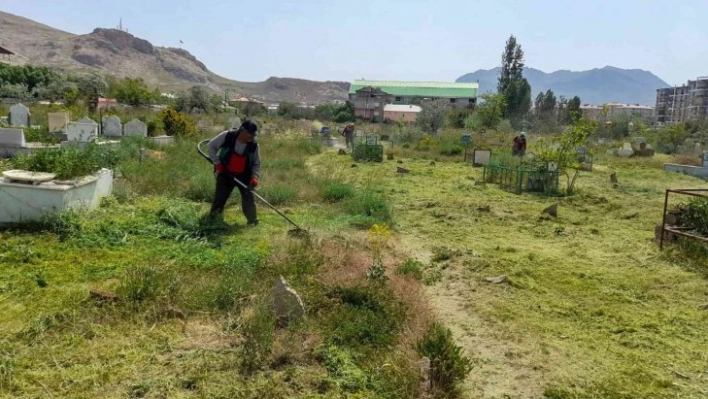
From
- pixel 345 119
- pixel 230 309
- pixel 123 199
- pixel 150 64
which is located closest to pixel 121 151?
pixel 123 199

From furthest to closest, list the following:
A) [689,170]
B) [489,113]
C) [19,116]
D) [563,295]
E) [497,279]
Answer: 1. [489,113]
2. [689,170]
3. [19,116]
4. [497,279]
5. [563,295]

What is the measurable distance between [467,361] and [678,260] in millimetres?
4866

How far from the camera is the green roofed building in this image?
73188 mm

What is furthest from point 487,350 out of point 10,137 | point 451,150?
point 451,150

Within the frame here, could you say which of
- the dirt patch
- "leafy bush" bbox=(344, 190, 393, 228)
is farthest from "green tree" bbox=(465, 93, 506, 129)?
the dirt patch

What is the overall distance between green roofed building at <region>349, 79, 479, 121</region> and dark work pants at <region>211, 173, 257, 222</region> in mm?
59716

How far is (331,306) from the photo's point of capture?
15.1 feet

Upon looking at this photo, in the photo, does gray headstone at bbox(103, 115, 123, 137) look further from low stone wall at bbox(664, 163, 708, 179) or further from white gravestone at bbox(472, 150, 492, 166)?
low stone wall at bbox(664, 163, 708, 179)

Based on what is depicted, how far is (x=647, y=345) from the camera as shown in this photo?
4.47m

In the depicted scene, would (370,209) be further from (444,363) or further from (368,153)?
(368,153)

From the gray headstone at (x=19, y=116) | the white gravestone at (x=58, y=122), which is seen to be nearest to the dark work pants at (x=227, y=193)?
the white gravestone at (x=58, y=122)

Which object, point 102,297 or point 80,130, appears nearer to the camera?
point 102,297

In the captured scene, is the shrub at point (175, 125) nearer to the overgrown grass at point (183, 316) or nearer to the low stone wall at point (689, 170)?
the overgrown grass at point (183, 316)

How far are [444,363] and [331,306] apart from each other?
1.37 metres
